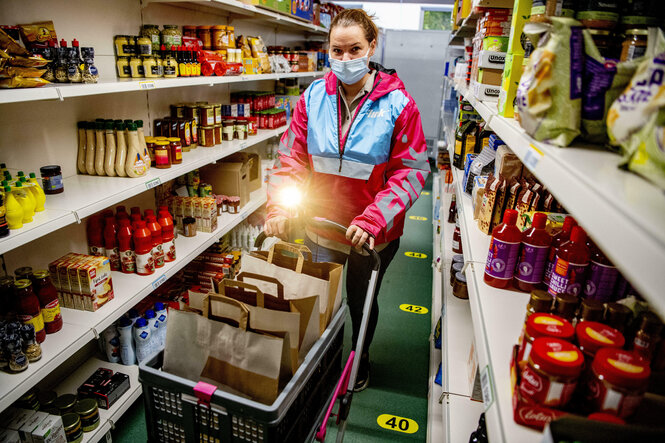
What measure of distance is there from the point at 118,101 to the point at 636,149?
2.78 meters

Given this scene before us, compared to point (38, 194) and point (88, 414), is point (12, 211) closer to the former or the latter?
point (38, 194)

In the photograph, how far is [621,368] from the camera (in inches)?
30.8

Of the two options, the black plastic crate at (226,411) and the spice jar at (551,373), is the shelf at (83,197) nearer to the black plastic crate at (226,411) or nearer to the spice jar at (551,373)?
the black plastic crate at (226,411)

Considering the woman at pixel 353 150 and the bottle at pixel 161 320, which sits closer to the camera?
the woman at pixel 353 150

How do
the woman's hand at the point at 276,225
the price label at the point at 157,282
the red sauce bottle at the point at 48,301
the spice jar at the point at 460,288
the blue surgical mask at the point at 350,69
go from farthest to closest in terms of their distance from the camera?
the spice jar at the point at 460,288 < the price label at the point at 157,282 < the blue surgical mask at the point at 350,69 < the woman's hand at the point at 276,225 < the red sauce bottle at the point at 48,301

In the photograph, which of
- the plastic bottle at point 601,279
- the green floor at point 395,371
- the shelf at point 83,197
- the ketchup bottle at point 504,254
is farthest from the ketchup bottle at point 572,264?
the shelf at point 83,197

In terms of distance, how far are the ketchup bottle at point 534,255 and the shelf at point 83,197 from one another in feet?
5.64

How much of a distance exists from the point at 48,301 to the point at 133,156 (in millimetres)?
874

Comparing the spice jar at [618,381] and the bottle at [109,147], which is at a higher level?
the bottle at [109,147]

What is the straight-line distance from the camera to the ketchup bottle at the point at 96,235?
8.06 ft

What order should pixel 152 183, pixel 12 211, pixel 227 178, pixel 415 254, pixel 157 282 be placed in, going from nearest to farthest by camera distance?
1. pixel 12 211
2. pixel 152 183
3. pixel 157 282
4. pixel 227 178
5. pixel 415 254

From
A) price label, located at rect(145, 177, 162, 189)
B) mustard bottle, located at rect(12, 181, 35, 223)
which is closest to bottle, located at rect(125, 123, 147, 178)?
price label, located at rect(145, 177, 162, 189)

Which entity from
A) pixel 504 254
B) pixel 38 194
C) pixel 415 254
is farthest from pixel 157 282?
pixel 415 254

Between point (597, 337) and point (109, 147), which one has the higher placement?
point (109, 147)
